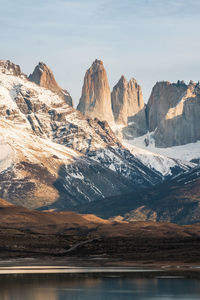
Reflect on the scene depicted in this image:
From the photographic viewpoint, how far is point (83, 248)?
650ft

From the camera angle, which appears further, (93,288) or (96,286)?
(96,286)

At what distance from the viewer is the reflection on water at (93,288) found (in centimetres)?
8907

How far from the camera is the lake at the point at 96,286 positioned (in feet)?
294

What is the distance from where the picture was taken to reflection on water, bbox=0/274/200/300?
8907 centimetres

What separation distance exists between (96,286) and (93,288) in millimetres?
2480

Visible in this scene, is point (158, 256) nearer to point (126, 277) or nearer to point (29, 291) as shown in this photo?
point (126, 277)

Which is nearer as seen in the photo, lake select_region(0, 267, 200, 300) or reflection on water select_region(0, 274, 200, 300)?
reflection on water select_region(0, 274, 200, 300)

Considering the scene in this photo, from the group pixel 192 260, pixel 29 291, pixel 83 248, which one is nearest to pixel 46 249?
pixel 83 248

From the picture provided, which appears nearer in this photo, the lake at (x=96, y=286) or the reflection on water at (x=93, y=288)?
the reflection on water at (x=93, y=288)

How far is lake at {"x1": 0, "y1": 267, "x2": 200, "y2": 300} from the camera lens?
3529 inches

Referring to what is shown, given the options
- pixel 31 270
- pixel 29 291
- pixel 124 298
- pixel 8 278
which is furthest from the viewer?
pixel 31 270

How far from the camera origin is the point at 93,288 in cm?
9844

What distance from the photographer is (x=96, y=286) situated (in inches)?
3971

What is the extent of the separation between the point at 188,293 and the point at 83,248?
108317 mm
